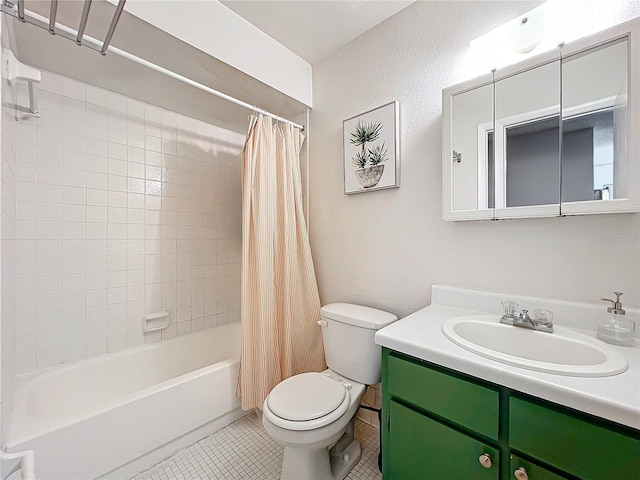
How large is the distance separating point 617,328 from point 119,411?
202cm

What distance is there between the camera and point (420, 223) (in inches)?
58.0

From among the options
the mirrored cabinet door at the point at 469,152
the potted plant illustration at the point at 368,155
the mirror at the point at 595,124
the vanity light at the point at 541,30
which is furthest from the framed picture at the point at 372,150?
the mirror at the point at 595,124

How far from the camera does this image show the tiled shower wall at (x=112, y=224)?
1.54 m

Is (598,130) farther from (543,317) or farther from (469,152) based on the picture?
(543,317)

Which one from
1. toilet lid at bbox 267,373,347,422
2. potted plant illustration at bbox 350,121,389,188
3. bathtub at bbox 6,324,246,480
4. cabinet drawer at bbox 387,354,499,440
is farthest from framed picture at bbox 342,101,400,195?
bathtub at bbox 6,324,246,480

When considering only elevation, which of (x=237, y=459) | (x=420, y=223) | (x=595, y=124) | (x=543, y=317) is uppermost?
(x=595, y=124)

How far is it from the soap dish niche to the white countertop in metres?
1.66

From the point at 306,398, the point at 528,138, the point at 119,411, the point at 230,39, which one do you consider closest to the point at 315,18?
the point at 230,39

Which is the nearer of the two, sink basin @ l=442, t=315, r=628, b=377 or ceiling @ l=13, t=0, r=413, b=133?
sink basin @ l=442, t=315, r=628, b=377

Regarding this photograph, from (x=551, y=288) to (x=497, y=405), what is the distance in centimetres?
60

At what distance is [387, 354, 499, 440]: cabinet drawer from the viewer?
2.66 ft

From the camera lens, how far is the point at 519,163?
115cm

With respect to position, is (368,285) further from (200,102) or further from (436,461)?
(200,102)

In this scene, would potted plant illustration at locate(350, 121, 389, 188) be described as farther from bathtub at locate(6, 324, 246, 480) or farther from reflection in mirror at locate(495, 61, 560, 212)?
bathtub at locate(6, 324, 246, 480)
